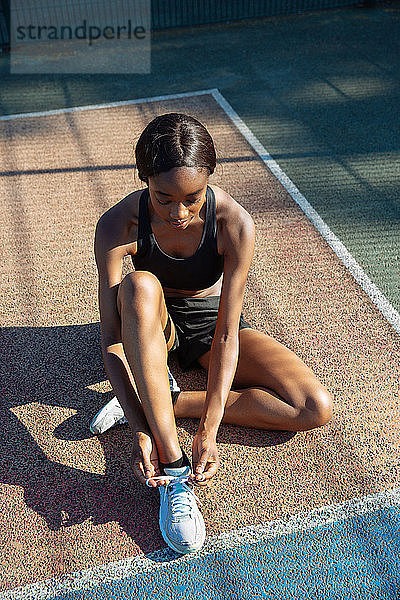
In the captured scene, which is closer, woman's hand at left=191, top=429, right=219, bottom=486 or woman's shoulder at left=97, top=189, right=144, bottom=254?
woman's hand at left=191, top=429, right=219, bottom=486

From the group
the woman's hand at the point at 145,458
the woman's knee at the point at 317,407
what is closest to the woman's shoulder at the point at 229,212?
the woman's knee at the point at 317,407

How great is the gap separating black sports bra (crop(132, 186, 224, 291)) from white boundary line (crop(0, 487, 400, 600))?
1.02 metres

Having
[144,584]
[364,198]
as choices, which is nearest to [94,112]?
[364,198]

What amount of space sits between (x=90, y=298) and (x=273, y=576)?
1.89m

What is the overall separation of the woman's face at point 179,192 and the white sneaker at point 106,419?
90 cm

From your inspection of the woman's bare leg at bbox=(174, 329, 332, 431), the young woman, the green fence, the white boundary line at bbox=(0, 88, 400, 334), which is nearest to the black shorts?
the young woman

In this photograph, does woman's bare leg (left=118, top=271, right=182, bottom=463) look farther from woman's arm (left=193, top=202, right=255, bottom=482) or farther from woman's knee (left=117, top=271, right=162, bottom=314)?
woman's arm (left=193, top=202, right=255, bottom=482)

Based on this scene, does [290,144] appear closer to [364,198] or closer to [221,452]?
[364,198]

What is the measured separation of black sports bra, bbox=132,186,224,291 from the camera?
269cm

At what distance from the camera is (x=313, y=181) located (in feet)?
15.7

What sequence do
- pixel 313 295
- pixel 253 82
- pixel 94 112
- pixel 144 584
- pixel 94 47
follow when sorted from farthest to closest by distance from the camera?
pixel 94 47
pixel 253 82
pixel 94 112
pixel 313 295
pixel 144 584

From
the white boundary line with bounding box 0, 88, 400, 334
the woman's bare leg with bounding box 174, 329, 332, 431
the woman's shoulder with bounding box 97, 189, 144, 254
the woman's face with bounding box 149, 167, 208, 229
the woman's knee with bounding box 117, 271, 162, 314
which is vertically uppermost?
the woman's face with bounding box 149, 167, 208, 229

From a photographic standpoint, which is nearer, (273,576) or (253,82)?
(273,576)

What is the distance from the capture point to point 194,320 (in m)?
2.95
